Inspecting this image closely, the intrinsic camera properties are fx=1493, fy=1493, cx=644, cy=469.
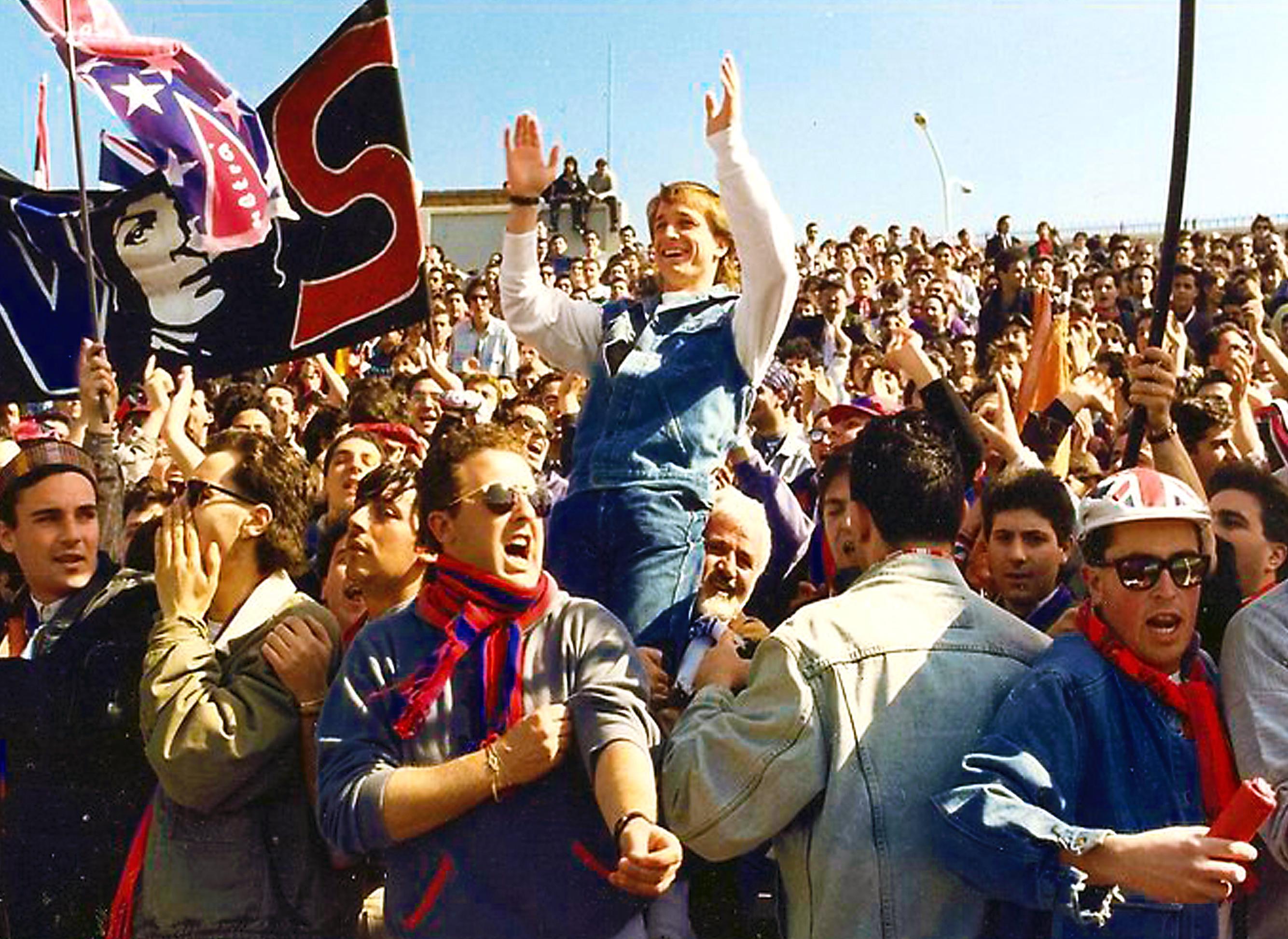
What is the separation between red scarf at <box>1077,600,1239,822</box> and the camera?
8.82 ft

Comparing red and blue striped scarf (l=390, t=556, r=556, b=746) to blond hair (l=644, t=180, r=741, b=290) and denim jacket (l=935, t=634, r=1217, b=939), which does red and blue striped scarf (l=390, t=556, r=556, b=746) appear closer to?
denim jacket (l=935, t=634, r=1217, b=939)

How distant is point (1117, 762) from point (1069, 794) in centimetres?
11

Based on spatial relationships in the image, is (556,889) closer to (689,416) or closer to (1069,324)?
(689,416)

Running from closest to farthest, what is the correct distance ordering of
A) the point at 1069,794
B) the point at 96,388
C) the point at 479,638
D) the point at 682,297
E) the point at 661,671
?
the point at 1069,794
the point at 479,638
the point at 661,671
the point at 682,297
the point at 96,388

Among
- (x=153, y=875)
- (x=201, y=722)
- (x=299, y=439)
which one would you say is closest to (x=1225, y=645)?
(x=201, y=722)

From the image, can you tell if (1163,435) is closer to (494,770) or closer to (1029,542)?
(1029,542)

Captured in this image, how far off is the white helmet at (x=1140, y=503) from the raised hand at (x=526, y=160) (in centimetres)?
182

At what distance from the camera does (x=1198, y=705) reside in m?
2.76

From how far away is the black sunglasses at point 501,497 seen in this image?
297 cm

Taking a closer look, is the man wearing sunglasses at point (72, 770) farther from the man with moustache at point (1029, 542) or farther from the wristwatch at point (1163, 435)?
the wristwatch at point (1163, 435)

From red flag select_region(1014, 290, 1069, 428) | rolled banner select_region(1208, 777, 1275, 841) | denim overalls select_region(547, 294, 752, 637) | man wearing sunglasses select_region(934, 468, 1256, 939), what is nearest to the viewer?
rolled banner select_region(1208, 777, 1275, 841)

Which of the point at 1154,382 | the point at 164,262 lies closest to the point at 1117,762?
the point at 1154,382

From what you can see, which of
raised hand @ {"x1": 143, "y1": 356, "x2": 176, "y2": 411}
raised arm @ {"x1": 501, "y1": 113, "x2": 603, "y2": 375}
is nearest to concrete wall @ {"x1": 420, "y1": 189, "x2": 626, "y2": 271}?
raised hand @ {"x1": 143, "y1": 356, "x2": 176, "y2": 411}

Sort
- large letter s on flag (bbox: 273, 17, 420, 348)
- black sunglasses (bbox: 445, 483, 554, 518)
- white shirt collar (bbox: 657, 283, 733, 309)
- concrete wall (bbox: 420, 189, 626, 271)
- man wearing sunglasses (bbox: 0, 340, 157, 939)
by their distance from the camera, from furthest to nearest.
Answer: concrete wall (bbox: 420, 189, 626, 271) < large letter s on flag (bbox: 273, 17, 420, 348) < white shirt collar (bbox: 657, 283, 733, 309) < man wearing sunglasses (bbox: 0, 340, 157, 939) < black sunglasses (bbox: 445, 483, 554, 518)
